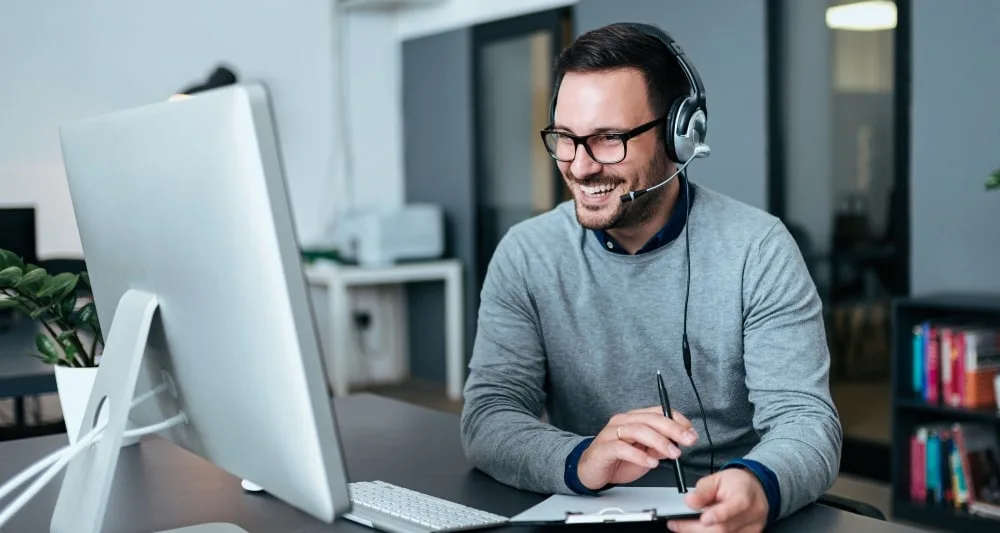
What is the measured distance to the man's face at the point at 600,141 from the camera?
149 cm

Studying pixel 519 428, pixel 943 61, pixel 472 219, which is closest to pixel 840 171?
pixel 943 61

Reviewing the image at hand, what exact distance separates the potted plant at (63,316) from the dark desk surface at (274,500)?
0.11 m

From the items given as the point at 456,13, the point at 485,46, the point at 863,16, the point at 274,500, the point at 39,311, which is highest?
the point at 456,13

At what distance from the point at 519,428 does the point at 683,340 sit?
0.29m

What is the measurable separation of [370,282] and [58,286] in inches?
155

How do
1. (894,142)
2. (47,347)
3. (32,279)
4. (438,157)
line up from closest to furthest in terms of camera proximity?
(32,279) < (47,347) < (894,142) < (438,157)

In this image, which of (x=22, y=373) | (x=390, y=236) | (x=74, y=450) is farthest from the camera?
(x=390, y=236)

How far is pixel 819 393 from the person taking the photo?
4.31 ft

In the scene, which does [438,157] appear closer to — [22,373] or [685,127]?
[22,373]

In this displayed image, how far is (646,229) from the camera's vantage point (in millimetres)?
1584

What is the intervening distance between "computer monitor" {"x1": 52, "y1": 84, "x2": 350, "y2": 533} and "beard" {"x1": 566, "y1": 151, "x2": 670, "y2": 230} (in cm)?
70

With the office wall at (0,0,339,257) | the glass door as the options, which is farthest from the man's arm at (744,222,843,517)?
the glass door

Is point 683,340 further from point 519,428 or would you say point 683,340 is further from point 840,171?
point 840,171

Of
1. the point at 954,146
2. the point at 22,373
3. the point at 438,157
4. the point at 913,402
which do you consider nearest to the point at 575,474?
the point at 22,373
